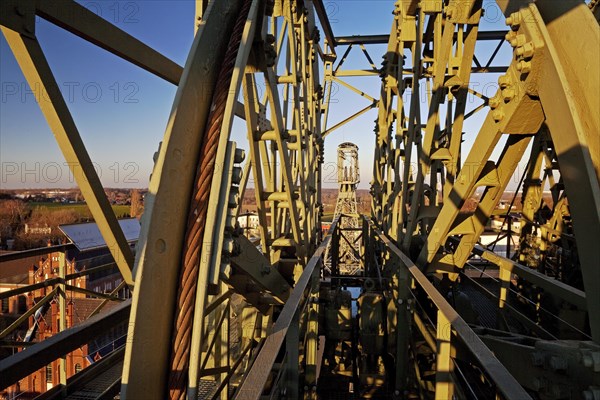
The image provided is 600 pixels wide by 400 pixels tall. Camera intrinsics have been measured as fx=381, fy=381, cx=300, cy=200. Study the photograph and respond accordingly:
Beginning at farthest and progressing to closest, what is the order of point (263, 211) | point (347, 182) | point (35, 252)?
point (347, 182) → point (35, 252) → point (263, 211)

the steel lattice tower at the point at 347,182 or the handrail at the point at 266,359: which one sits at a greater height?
the steel lattice tower at the point at 347,182

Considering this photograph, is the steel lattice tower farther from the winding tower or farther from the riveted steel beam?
the riveted steel beam

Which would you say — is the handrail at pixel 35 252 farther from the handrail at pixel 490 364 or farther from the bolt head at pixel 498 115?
the bolt head at pixel 498 115

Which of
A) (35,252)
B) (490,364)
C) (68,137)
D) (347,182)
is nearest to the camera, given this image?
(490,364)

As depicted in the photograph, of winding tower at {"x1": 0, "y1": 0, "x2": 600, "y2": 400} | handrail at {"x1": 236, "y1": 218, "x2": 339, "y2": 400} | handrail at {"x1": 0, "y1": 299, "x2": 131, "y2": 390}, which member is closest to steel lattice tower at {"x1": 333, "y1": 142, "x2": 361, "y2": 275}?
winding tower at {"x1": 0, "y1": 0, "x2": 600, "y2": 400}

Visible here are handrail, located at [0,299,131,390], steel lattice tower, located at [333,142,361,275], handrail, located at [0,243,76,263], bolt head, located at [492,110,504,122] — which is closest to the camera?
handrail, located at [0,299,131,390]

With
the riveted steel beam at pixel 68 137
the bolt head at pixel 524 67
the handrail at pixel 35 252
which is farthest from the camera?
the handrail at pixel 35 252

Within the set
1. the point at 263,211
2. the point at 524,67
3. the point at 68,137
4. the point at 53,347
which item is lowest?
the point at 53,347

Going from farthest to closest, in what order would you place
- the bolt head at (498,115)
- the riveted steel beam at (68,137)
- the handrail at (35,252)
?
the handrail at (35,252), the bolt head at (498,115), the riveted steel beam at (68,137)

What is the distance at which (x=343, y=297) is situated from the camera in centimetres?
604

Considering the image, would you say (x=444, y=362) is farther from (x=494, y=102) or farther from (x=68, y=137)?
(x=68, y=137)

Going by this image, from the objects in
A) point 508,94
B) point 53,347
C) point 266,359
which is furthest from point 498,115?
point 53,347

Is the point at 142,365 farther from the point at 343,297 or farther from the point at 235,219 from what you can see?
the point at 343,297

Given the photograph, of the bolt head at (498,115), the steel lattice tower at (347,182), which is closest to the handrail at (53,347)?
the bolt head at (498,115)
